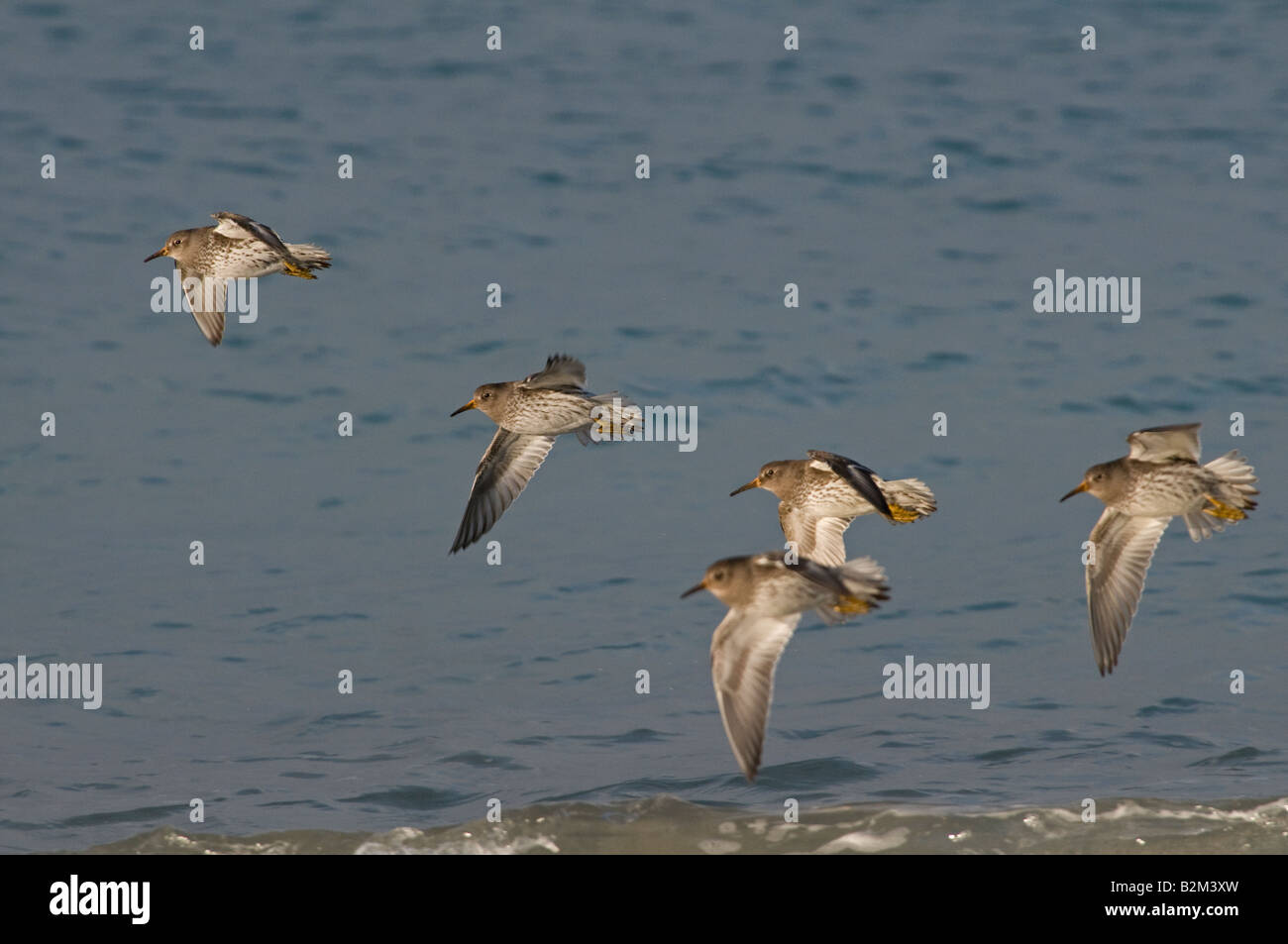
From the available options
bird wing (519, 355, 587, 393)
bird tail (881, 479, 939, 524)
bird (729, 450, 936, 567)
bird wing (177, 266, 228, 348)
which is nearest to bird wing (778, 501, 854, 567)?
bird (729, 450, 936, 567)

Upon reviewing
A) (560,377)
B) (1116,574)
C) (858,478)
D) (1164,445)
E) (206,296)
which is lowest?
(1116,574)

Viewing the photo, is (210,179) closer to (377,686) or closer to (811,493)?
(377,686)

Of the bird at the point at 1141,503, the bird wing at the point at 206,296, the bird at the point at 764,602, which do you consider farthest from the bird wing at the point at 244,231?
the bird at the point at 1141,503

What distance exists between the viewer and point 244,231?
29.3ft

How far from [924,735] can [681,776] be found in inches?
58.8

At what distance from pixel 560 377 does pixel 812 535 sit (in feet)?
5.09

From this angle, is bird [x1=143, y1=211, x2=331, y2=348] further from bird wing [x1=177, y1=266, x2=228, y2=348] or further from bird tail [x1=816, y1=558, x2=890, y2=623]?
bird tail [x1=816, y1=558, x2=890, y2=623]

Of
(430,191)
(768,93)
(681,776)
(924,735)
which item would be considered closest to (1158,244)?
(768,93)

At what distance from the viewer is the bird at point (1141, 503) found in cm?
824

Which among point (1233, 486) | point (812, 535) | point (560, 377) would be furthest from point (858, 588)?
point (560, 377)

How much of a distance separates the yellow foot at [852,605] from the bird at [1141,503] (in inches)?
57.2

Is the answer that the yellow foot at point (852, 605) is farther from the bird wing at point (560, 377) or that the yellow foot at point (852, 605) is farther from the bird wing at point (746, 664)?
the bird wing at point (560, 377)

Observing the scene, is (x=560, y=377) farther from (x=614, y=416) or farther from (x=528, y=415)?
(x=614, y=416)

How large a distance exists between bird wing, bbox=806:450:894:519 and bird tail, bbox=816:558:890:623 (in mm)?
422
